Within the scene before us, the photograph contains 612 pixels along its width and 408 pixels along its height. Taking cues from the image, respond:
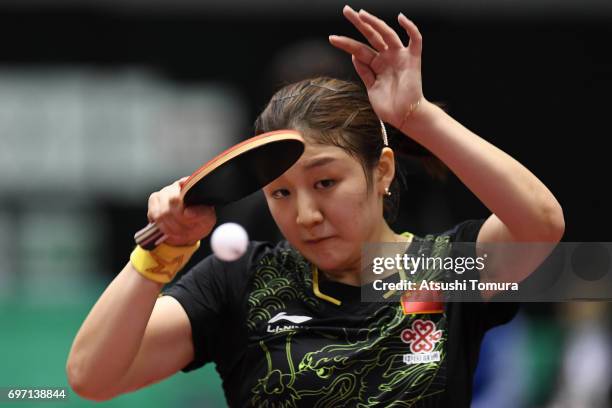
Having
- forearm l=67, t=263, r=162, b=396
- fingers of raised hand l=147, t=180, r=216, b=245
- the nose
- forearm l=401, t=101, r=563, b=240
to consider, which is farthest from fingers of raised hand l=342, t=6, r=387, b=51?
forearm l=67, t=263, r=162, b=396

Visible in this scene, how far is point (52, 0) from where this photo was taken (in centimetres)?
683

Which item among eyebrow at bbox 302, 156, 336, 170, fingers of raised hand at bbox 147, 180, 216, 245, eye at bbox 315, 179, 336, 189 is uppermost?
eyebrow at bbox 302, 156, 336, 170

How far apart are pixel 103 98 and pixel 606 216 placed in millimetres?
3609

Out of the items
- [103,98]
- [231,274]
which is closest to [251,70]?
[103,98]

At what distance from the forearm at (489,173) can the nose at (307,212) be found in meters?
0.29

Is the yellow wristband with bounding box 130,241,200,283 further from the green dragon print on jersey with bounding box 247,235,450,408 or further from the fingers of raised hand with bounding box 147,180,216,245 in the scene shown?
the green dragon print on jersey with bounding box 247,235,450,408

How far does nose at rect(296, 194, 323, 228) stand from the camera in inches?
93.0

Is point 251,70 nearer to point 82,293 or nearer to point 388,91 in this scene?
point 82,293

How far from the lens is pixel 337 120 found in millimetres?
2479

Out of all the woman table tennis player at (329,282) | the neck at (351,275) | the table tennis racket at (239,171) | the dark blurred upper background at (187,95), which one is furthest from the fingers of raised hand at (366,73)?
the dark blurred upper background at (187,95)

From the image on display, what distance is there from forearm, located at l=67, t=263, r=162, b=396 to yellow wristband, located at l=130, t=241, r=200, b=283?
0.02 metres

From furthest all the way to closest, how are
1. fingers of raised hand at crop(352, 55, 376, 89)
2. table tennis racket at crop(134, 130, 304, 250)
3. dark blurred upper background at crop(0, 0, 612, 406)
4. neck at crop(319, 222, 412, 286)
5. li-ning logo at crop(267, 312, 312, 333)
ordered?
dark blurred upper background at crop(0, 0, 612, 406) < neck at crop(319, 222, 412, 286) < li-ning logo at crop(267, 312, 312, 333) < fingers of raised hand at crop(352, 55, 376, 89) < table tennis racket at crop(134, 130, 304, 250)

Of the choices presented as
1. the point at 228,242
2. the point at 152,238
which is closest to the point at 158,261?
the point at 152,238

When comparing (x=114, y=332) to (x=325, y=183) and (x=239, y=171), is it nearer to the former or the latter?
(x=239, y=171)
